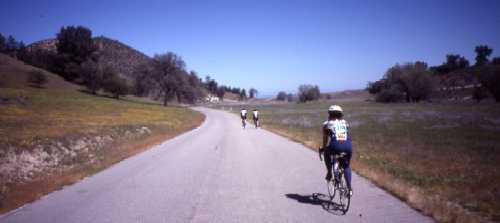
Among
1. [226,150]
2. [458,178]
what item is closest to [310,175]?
[458,178]

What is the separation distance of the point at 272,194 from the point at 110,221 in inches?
135

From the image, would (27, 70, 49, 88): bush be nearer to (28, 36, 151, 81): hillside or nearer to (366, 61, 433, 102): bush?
(28, 36, 151, 81): hillside

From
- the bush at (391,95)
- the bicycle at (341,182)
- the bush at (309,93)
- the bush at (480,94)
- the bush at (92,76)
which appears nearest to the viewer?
the bicycle at (341,182)

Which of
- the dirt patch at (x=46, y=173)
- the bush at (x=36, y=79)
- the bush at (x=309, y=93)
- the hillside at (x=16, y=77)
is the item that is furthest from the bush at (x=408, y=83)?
the dirt patch at (x=46, y=173)

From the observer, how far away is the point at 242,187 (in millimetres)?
8859

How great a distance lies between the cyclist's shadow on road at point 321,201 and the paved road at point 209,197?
0.07 ft

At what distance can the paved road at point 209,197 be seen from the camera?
256 inches

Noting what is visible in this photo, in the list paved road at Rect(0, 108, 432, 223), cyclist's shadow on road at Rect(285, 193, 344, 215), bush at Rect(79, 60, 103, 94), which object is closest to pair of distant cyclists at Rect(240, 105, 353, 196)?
cyclist's shadow on road at Rect(285, 193, 344, 215)

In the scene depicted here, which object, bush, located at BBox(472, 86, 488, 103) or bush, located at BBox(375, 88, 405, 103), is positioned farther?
bush, located at BBox(375, 88, 405, 103)

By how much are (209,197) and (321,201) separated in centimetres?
238

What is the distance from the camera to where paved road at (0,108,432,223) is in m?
6.50

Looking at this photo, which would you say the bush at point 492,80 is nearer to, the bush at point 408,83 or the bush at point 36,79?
the bush at point 408,83

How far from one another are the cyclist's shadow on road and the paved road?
2 centimetres

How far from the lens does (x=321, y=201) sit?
7.43 metres
